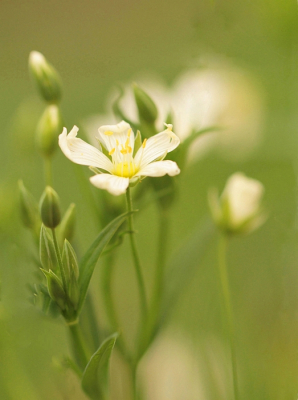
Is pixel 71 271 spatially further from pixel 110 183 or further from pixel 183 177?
pixel 183 177

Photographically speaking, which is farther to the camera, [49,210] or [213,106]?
[213,106]

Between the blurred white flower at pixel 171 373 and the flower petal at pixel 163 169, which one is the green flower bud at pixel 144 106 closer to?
the flower petal at pixel 163 169

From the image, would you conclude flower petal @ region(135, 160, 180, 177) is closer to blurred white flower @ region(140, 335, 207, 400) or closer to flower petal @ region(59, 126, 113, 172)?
flower petal @ region(59, 126, 113, 172)

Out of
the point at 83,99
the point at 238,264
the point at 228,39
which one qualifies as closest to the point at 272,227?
the point at 238,264

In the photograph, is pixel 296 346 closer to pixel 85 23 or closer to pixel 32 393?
pixel 32 393

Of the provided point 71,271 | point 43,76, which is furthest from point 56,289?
point 43,76

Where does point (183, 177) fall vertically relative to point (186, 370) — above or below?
above
